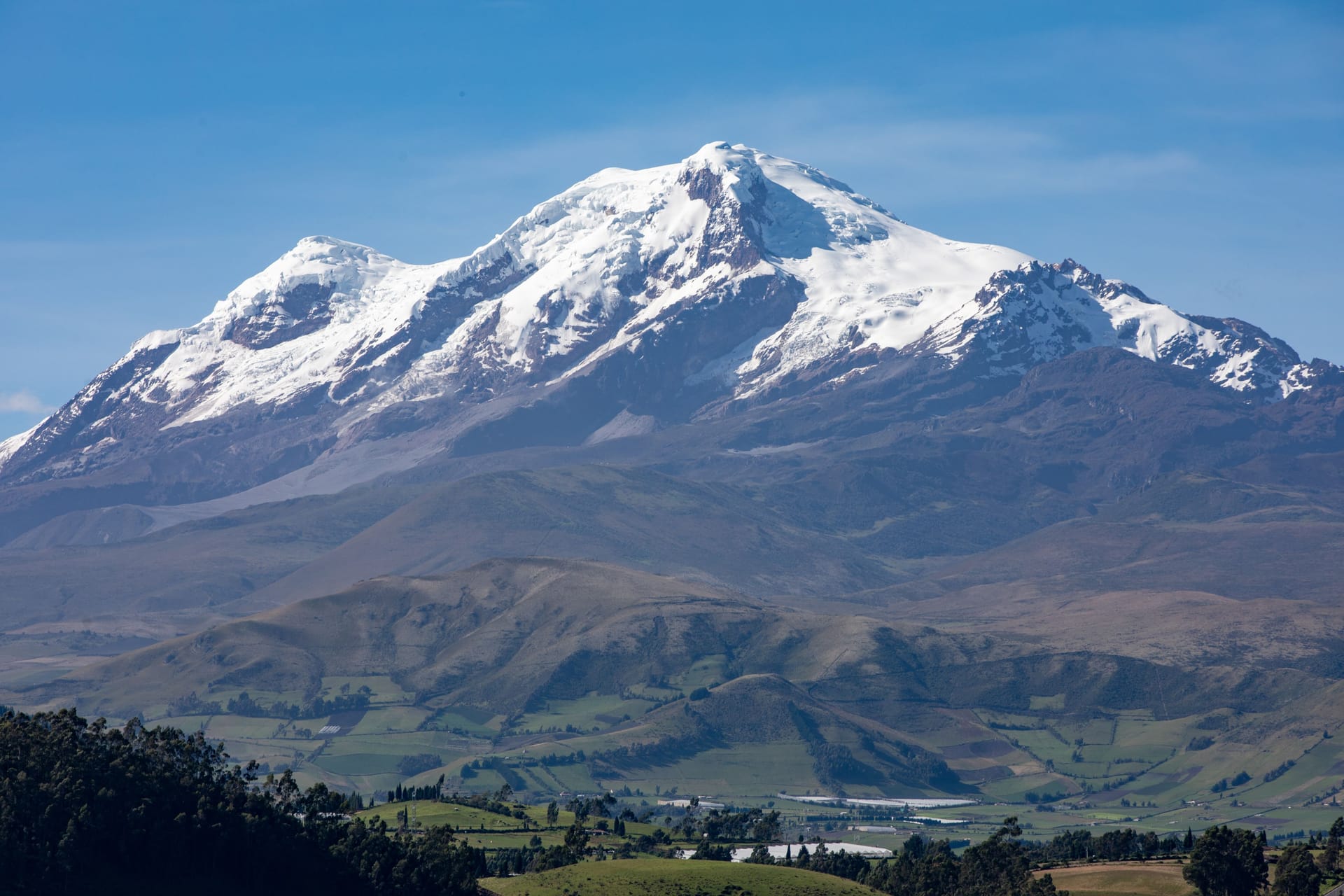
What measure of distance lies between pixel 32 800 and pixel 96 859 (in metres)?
8.92

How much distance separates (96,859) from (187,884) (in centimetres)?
970

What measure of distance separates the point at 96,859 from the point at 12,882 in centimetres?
1153

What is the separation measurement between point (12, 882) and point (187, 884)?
64.4 feet

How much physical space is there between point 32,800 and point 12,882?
12066mm

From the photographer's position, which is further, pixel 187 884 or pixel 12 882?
pixel 187 884

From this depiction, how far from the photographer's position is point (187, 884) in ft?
656

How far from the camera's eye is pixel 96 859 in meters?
196

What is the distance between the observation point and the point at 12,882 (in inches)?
7323
